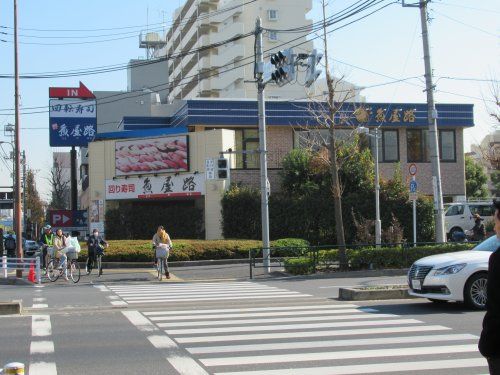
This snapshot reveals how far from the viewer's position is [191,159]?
110 ft

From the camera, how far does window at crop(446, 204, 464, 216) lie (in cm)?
3466

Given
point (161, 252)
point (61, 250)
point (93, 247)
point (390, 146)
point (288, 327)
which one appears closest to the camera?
point (288, 327)

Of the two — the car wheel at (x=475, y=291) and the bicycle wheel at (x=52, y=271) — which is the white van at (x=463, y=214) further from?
the car wheel at (x=475, y=291)

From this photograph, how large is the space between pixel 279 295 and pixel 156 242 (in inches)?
289

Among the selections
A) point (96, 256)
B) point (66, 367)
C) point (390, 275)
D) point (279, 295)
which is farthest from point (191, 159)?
point (66, 367)

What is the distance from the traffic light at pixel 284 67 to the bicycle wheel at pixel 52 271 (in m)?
9.91

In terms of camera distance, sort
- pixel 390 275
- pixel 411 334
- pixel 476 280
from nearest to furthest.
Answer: pixel 411 334 < pixel 476 280 < pixel 390 275

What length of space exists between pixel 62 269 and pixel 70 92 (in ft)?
53.0

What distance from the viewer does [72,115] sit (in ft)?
119

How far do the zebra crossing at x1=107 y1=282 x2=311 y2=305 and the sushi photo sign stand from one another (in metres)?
13.2

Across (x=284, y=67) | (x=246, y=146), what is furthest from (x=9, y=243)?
(x=284, y=67)

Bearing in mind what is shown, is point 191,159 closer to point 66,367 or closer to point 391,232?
point 391,232

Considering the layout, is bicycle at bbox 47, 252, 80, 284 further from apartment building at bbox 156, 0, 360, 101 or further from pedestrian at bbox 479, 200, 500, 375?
apartment building at bbox 156, 0, 360, 101

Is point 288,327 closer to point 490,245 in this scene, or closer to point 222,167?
point 490,245
